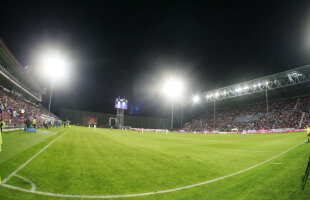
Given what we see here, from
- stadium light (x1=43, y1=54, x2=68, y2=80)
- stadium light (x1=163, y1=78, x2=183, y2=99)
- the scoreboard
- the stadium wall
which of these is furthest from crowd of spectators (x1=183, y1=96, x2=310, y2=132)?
stadium light (x1=43, y1=54, x2=68, y2=80)

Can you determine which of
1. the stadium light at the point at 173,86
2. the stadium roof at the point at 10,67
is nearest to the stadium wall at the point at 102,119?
the stadium light at the point at 173,86

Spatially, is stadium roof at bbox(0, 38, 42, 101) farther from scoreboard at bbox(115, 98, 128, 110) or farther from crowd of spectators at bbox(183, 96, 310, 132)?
crowd of spectators at bbox(183, 96, 310, 132)

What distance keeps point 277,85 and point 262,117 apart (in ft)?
32.4

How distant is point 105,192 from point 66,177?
5.09 feet

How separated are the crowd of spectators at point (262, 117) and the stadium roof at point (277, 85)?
3.86m

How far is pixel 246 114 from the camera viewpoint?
5475 cm

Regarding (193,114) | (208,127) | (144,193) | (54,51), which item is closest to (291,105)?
(208,127)

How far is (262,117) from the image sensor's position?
48.8m

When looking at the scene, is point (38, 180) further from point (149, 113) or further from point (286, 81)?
point (149, 113)

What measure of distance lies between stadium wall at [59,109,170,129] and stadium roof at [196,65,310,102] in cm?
3805

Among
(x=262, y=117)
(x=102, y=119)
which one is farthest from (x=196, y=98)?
(x=102, y=119)

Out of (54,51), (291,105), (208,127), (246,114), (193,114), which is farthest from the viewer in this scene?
(193,114)

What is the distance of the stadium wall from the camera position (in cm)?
7775

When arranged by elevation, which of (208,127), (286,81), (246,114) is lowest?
(208,127)
